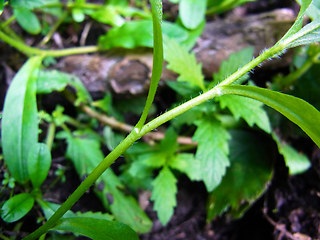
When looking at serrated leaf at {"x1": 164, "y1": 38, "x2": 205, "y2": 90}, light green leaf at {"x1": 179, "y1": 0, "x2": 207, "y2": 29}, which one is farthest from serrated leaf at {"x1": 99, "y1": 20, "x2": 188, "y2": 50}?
serrated leaf at {"x1": 164, "y1": 38, "x2": 205, "y2": 90}

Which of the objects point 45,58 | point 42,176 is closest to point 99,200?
point 42,176

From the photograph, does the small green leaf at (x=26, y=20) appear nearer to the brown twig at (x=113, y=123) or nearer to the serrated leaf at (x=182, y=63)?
the brown twig at (x=113, y=123)

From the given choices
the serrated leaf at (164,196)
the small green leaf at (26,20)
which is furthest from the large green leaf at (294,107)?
the small green leaf at (26,20)

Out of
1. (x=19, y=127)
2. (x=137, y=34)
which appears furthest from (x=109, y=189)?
(x=137, y=34)

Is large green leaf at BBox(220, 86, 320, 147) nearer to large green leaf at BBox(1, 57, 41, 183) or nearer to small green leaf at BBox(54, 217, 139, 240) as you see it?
small green leaf at BBox(54, 217, 139, 240)

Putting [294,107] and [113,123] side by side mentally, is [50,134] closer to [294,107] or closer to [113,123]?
[113,123]

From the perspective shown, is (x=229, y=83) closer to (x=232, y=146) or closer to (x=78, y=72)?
(x=232, y=146)
